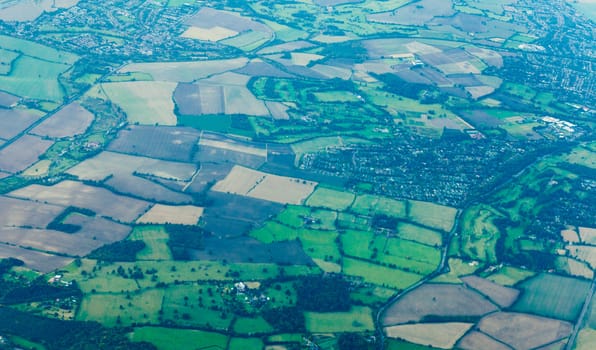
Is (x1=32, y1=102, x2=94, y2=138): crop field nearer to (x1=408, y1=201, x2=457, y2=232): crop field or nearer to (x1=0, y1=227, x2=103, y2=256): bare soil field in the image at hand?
(x1=0, y1=227, x2=103, y2=256): bare soil field

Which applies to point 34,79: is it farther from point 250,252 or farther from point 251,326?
point 251,326

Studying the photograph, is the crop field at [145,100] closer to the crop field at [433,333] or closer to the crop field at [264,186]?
the crop field at [264,186]

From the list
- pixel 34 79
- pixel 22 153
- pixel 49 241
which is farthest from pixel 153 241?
pixel 34 79

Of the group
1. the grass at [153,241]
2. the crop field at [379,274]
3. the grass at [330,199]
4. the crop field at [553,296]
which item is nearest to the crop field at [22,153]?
the grass at [153,241]

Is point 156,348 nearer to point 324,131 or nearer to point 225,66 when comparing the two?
point 324,131

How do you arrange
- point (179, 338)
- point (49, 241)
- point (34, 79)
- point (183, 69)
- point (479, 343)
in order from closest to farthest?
1. point (179, 338)
2. point (479, 343)
3. point (49, 241)
4. point (34, 79)
5. point (183, 69)

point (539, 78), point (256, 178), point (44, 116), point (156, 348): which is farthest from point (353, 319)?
point (539, 78)
